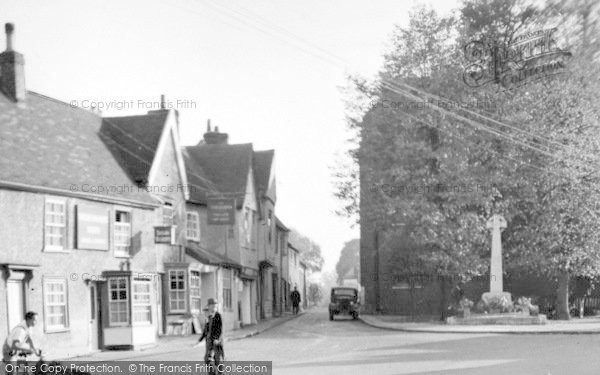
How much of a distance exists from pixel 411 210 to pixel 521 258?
678 cm

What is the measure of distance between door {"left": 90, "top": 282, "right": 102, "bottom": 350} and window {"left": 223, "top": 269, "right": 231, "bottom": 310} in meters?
9.49

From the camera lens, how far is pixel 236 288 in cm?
3938

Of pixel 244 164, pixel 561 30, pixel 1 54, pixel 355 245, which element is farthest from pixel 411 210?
pixel 355 245

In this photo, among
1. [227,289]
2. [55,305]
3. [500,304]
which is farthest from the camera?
[227,289]

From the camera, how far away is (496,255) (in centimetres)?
3347

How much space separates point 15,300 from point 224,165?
22.0 meters

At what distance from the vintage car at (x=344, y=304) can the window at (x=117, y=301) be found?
18245 mm

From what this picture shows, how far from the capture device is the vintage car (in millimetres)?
44250

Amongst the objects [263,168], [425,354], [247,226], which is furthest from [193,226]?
[425,354]

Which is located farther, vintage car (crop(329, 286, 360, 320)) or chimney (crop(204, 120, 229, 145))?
chimney (crop(204, 120, 229, 145))

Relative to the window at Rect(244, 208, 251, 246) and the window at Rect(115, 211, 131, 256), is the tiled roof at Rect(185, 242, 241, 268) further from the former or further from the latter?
the window at Rect(115, 211, 131, 256)

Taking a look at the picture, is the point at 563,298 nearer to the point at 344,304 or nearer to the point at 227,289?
the point at 344,304

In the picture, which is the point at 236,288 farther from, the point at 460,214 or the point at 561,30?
the point at 561,30

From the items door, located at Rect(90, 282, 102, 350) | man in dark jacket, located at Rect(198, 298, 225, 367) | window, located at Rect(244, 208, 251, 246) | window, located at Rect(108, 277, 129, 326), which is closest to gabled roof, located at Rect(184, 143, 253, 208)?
window, located at Rect(244, 208, 251, 246)
